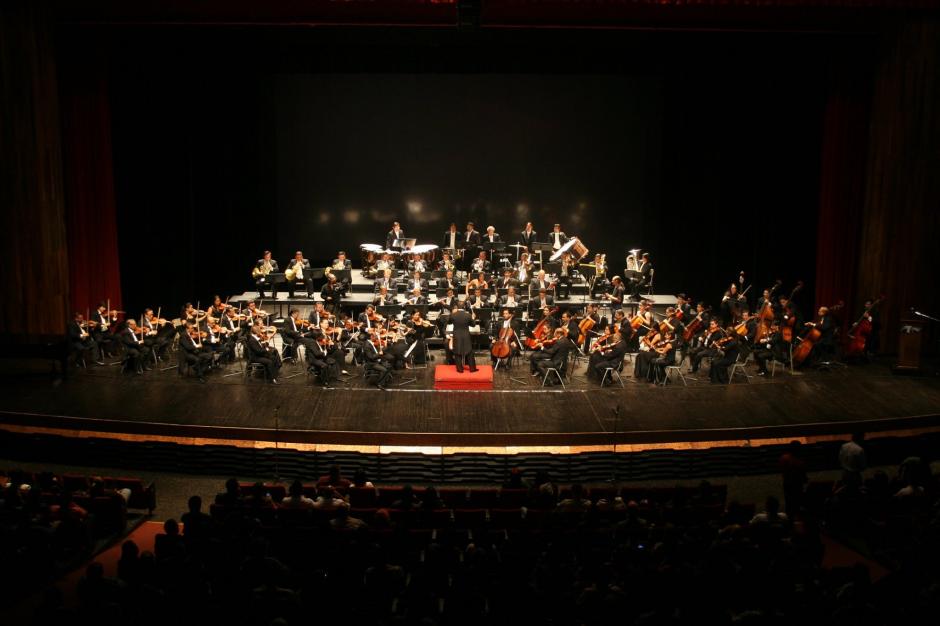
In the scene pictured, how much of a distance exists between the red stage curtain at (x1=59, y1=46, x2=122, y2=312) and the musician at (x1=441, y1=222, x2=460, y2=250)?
630 centimetres

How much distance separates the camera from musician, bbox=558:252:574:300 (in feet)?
54.8

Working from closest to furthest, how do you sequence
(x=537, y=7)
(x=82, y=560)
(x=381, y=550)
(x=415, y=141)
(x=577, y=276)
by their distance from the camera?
(x=381, y=550) < (x=82, y=560) < (x=537, y=7) < (x=577, y=276) < (x=415, y=141)

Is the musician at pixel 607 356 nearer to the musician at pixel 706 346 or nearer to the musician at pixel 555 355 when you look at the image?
the musician at pixel 555 355

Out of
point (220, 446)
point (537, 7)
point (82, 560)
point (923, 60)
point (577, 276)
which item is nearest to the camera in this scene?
point (82, 560)

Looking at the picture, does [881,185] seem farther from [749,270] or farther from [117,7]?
[117,7]

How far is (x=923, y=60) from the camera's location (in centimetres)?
1545

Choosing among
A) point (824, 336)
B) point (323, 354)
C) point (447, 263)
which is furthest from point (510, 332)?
point (824, 336)

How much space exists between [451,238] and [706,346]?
592 cm

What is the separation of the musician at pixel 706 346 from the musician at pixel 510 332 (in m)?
2.73

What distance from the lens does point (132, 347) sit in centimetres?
1394

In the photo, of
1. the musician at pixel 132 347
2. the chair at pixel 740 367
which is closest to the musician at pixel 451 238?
the chair at pixel 740 367

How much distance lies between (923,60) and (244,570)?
14242 millimetres

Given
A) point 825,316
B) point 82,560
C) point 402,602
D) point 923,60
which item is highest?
point 923,60

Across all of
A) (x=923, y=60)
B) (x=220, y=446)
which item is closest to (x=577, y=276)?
(x=923, y=60)
